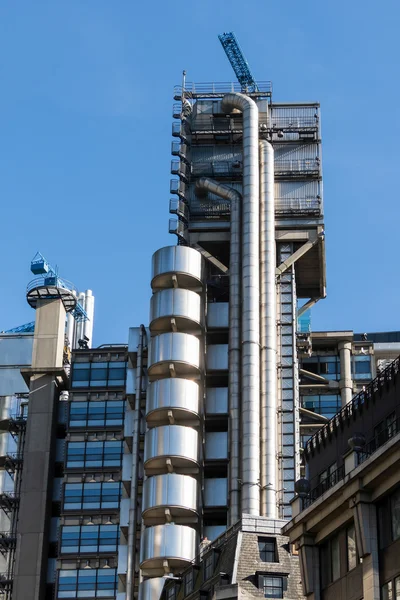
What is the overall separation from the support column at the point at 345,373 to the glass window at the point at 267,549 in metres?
68.5

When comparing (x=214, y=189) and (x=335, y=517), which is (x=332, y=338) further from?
(x=335, y=517)

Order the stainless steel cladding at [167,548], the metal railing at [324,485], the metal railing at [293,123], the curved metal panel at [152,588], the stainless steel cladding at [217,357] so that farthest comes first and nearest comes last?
1. the metal railing at [293,123]
2. the stainless steel cladding at [217,357]
3. the stainless steel cladding at [167,548]
4. the curved metal panel at [152,588]
5. the metal railing at [324,485]

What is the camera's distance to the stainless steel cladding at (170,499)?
368 ft

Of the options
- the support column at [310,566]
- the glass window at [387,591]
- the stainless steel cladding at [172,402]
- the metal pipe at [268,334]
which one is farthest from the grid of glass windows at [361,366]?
the glass window at [387,591]

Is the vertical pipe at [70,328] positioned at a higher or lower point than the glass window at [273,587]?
higher

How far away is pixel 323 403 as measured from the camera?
141750 mm

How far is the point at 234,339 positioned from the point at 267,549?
1938 inches

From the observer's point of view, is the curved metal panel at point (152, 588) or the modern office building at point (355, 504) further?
the curved metal panel at point (152, 588)

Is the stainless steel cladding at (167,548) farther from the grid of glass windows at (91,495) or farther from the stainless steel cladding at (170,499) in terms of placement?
the grid of glass windows at (91,495)

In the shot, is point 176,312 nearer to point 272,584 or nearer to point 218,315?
point 218,315

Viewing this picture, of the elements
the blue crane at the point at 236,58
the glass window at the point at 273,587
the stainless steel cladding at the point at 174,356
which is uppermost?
the blue crane at the point at 236,58

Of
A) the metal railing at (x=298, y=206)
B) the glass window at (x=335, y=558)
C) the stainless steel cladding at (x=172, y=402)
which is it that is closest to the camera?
the glass window at (x=335, y=558)

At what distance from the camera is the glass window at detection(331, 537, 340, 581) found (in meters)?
56.9

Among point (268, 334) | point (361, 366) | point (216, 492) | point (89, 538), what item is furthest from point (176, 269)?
point (361, 366)
